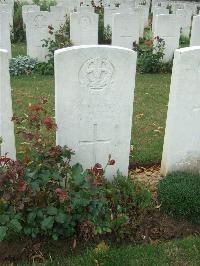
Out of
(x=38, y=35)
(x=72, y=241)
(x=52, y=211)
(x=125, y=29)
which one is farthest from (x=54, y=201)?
(x=125, y=29)

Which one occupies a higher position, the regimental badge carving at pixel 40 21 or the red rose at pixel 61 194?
the regimental badge carving at pixel 40 21

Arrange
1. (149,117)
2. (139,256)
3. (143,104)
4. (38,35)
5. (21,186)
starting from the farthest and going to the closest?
(38,35)
(143,104)
(149,117)
(139,256)
(21,186)

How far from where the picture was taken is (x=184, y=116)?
14.6 feet

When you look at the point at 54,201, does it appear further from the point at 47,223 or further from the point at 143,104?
the point at 143,104

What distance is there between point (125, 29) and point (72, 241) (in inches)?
317

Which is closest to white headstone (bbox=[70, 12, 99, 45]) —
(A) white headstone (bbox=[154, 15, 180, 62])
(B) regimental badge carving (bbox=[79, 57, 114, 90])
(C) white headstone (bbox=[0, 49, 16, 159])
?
(A) white headstone (bbox=[154, 15, 180, 62])

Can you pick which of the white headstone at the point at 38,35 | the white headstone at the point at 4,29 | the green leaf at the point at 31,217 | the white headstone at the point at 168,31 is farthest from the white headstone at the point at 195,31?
the green leaf at the point at 31,217

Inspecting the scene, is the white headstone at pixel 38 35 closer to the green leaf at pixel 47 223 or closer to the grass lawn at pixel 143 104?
the grass lawn at pixel 143 104

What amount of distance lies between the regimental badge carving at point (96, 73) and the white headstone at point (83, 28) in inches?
283

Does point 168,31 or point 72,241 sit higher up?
point 168,31

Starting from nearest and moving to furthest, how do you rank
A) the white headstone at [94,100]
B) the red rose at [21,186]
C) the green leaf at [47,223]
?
1. the red rose at [21,186]
2. the green leaf at [47,223]
3. the white headstone at [94,100]

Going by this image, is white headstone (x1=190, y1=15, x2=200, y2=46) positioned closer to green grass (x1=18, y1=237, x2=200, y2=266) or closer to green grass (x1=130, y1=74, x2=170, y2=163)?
green grass (x1=130, y1=74, x2=170, y2=163)

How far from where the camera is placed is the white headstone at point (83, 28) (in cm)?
1086

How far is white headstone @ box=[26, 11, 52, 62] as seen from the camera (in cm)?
1059
